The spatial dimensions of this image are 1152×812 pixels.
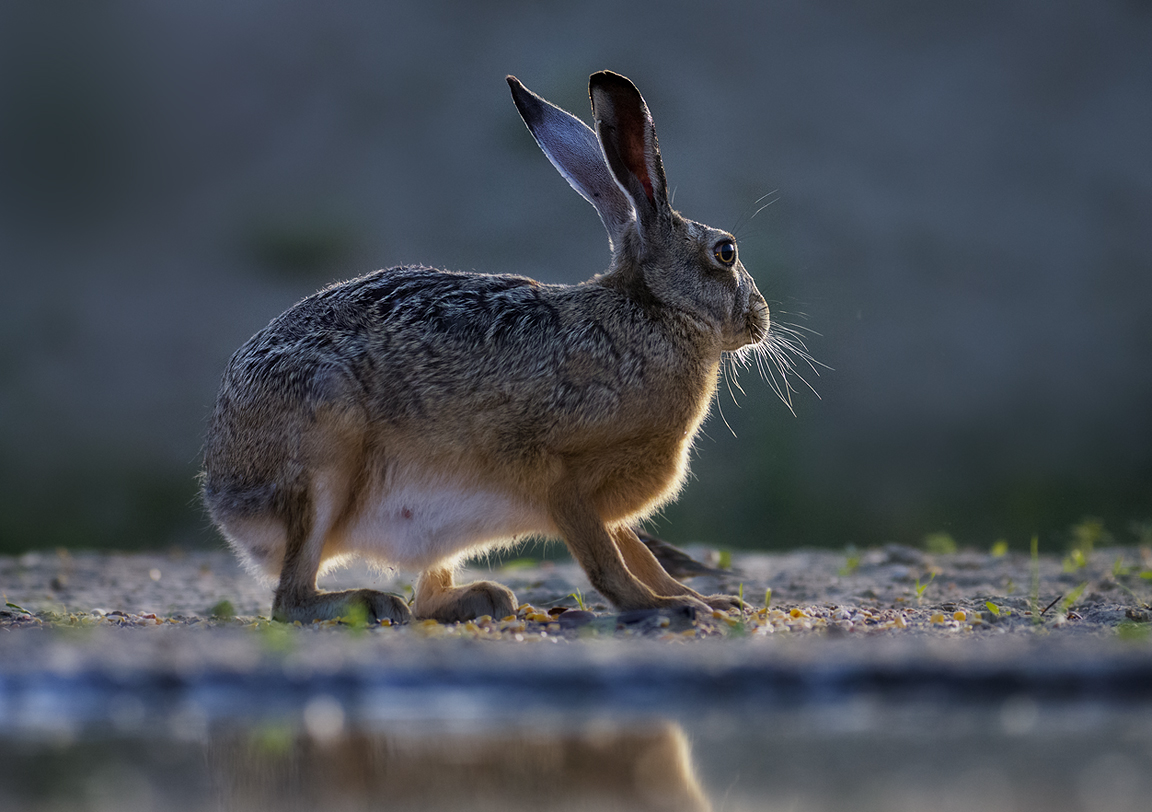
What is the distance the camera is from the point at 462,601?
481cm

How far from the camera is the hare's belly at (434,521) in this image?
4633 millimetres

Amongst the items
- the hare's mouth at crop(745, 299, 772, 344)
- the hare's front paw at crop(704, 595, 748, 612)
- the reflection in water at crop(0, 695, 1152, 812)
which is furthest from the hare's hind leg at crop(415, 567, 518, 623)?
the reflection in water at crop(0, 695, 1152, 812)

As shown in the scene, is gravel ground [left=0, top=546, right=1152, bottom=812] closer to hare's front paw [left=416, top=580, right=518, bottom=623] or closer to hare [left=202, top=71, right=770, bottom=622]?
hare [left=202, top=71, right=770, bottom=622]

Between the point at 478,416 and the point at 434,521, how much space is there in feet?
1.56

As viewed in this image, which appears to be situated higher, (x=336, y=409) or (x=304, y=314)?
(x=304, y=314)

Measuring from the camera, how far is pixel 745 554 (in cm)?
772

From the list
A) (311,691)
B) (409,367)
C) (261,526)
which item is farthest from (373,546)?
(311,691)

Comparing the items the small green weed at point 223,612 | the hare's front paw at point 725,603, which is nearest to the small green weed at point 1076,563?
the hare's front paw at point 725,603

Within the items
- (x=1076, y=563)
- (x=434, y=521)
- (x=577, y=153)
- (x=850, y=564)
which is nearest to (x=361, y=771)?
(x=434, y=521)

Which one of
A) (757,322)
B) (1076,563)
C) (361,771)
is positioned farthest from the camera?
(1076,563)

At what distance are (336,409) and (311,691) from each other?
6.82ft

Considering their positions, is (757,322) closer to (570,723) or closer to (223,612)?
(223,612)

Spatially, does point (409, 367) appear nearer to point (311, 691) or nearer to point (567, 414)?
point (567, 414)

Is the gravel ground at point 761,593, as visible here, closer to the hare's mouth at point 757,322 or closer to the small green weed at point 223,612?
the small green weed at point 223,612
